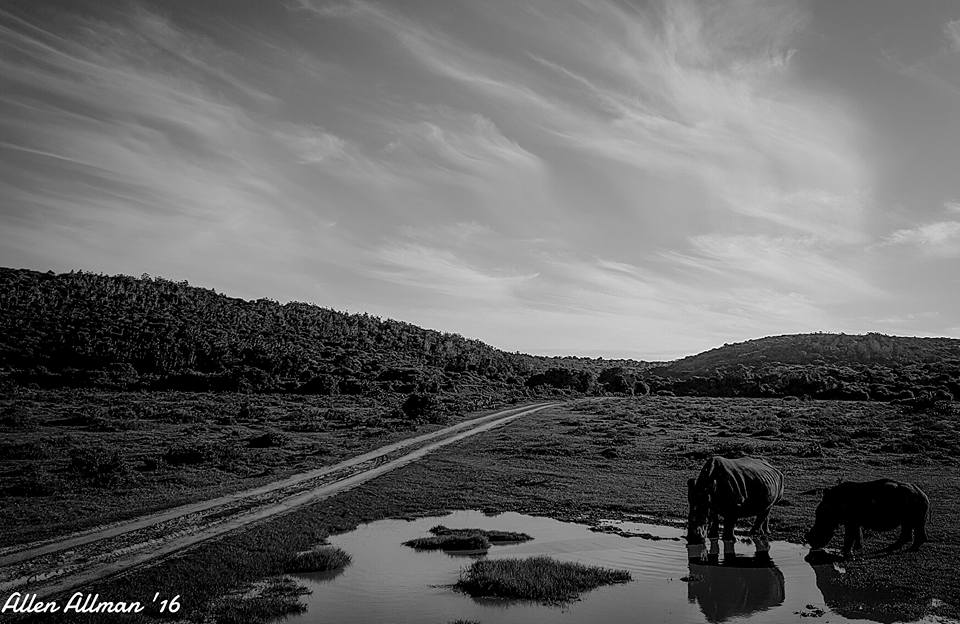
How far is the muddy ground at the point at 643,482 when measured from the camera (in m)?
15.6

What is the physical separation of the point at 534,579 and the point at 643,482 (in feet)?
54.6

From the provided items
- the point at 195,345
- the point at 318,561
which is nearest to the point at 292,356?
the point at 195,345

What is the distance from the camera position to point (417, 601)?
1484 centimetres

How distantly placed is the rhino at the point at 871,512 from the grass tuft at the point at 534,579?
21.8 ft

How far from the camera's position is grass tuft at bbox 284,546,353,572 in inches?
665

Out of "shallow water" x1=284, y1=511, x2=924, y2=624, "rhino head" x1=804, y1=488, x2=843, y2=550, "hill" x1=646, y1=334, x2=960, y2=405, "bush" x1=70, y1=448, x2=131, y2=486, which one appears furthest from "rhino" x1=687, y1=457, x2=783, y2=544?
"hill" x1=646, y1=334, x2=960, y2=405

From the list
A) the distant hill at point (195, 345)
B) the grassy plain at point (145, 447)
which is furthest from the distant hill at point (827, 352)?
the grassy plain at point (145, 447)

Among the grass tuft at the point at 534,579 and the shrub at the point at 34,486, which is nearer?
the grass tuft at the point at 534,579

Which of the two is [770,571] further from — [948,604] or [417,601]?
[417,601]

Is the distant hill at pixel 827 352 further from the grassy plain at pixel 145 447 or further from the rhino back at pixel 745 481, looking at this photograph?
the rhino back at pixel 745 481

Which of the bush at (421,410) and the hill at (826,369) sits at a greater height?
the hill at (826,369)

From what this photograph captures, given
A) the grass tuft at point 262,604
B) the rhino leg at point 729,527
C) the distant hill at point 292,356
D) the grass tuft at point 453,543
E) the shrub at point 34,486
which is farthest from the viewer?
the distant hill at point 292,356

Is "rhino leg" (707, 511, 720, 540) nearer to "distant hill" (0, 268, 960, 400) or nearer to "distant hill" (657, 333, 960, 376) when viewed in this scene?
"distant hill" (0, 268, 960, 400)

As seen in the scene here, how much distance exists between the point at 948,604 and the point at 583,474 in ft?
65.4
